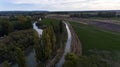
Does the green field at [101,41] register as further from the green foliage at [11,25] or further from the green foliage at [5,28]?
the green foliage at [11,25]

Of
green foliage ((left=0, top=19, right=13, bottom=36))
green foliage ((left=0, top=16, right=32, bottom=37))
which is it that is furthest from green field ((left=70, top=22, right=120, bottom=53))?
green foliage ((left=0, top=16, right=32, bottom=37))

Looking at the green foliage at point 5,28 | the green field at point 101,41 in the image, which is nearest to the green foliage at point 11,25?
the green foliage at point 5,28

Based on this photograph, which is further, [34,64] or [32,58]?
[32,58]

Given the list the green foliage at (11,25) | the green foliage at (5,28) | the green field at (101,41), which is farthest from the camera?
the green foliage at (11,25)

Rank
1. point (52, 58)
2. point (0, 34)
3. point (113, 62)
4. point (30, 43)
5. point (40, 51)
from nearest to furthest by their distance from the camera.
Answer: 1. point (113, 62)
2. point (40, 51)
3. point (52, 58)
4. point (30, 43)
5. point (0, 34)

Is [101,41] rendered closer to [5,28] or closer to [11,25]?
[5,28]

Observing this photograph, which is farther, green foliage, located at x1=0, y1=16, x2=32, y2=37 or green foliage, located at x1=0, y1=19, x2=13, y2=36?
green foliage, located at x1=0, y1=16, x2=32, y2=37

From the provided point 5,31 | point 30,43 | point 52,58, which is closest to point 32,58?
point 52,58

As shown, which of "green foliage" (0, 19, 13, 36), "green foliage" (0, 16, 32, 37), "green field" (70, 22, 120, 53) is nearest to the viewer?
"green field" (70, 22, 120, 53)

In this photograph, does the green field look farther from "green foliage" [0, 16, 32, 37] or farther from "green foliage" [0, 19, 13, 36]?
"green foliage" [0, 16, 32, 37]

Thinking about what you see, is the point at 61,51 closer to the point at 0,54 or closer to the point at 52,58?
the point at 52,58

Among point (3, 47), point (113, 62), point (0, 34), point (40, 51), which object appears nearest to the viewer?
point (113, 62)
